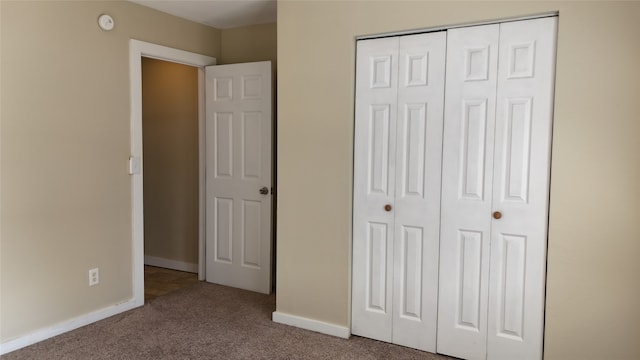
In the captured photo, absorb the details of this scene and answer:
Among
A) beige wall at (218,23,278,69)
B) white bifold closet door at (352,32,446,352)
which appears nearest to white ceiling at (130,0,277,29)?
beige wall at (218,23,278,69)

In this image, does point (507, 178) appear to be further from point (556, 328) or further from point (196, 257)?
point (196, 257)

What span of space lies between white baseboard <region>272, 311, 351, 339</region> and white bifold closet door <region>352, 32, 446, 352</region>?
9 cm

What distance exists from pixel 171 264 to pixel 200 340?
6.02 ft

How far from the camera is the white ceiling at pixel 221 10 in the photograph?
336 cm

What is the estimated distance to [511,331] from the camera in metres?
2.56

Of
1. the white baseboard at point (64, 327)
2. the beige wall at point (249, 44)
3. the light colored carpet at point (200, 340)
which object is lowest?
the light colored carpet at point (200, 340)

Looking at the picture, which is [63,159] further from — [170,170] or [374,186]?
[374,186]

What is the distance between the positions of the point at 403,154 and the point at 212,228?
2065mm

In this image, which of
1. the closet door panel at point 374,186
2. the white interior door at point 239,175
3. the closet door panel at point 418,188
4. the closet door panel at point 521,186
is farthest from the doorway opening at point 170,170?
the closet door panel at point 521,186

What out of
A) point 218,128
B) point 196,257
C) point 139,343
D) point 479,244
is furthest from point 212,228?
point 479,244

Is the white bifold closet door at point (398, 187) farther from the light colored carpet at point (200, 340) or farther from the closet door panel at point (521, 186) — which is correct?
the closet door panel at point (521, 186)

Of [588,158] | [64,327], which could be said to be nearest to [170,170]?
[64,327]

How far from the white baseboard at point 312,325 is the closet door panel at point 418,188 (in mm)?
344

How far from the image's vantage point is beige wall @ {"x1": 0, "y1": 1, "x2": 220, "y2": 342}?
8.95 feet
